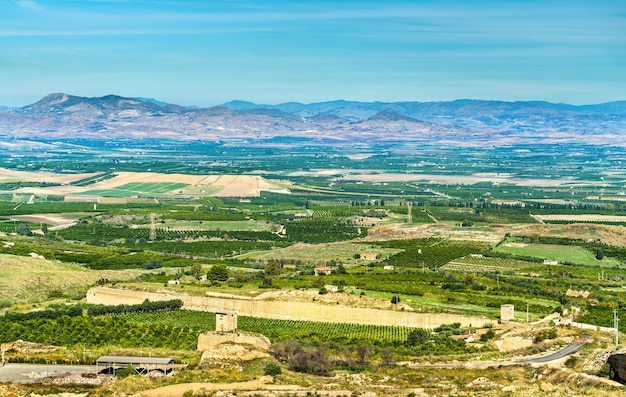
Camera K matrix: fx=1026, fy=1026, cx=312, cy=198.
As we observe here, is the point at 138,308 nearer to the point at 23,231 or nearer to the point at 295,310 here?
the point at 295,310

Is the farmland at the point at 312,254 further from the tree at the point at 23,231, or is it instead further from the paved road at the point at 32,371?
the paved road at the point at 32,371

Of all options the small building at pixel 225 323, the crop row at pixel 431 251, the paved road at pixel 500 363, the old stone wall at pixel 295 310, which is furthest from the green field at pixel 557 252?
the small building at pixel 225 323

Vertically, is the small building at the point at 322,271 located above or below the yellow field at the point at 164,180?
below

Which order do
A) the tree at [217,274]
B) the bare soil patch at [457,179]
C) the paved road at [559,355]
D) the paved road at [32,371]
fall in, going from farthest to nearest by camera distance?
the bare soil patch at [457,179]
the tree at [217,274]
the paved road at [559,355]
the paved road at [32,371]

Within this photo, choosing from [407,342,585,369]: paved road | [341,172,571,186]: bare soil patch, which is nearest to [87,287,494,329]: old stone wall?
[407,342,585,369]: paved road

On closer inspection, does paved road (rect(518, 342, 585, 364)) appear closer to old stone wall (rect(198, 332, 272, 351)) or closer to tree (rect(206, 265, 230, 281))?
old stone wall (rect(198, 332, 272, 351))

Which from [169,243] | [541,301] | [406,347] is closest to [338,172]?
[169,243]
